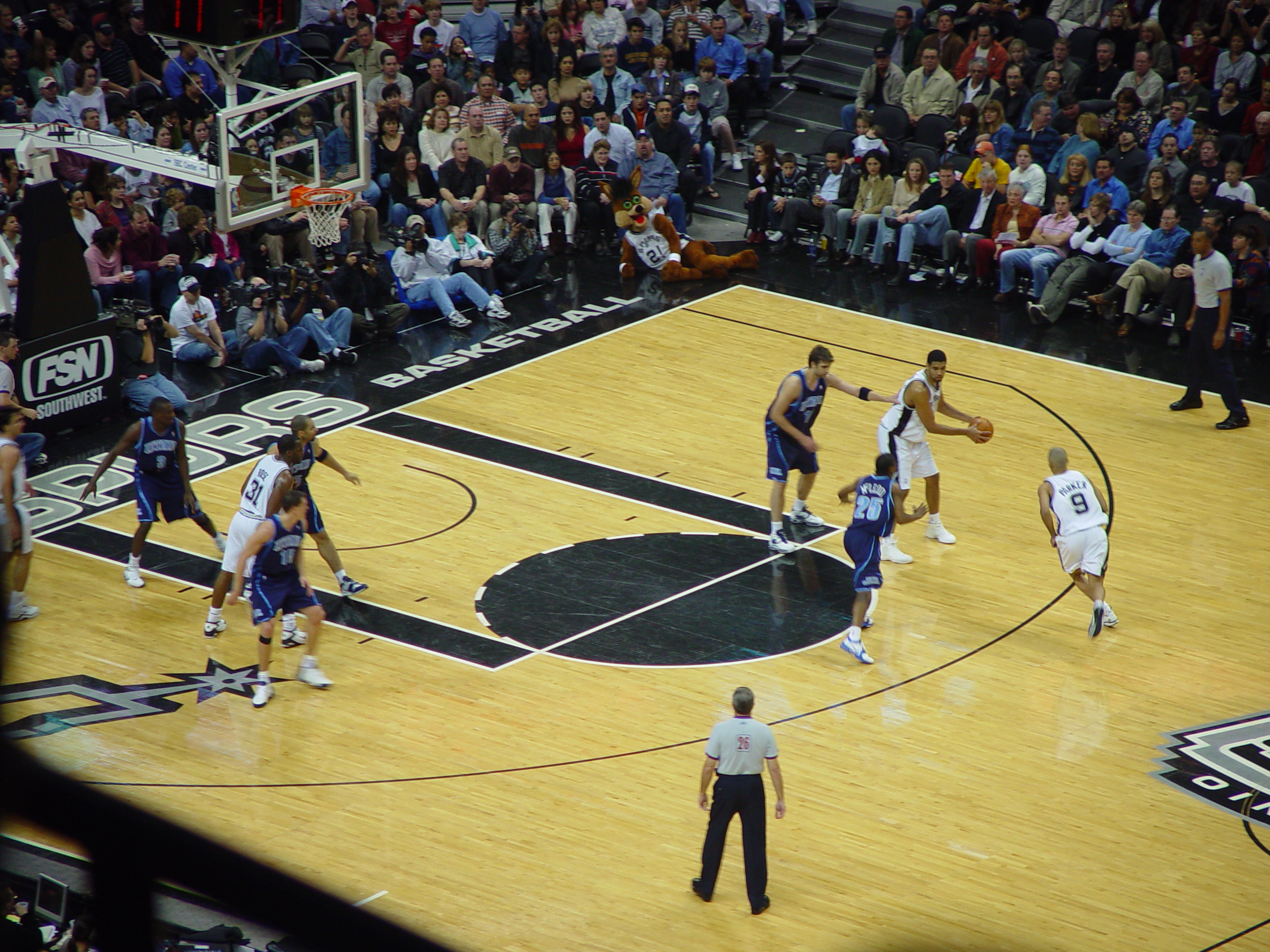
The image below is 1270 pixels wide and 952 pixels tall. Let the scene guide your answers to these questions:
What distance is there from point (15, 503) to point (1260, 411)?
12739 mm

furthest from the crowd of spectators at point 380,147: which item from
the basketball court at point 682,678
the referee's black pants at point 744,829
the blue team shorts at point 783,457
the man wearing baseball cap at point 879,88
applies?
the referee's black pants at point 744,829

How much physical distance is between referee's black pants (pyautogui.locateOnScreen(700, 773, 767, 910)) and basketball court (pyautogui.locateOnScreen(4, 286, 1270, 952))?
0.63 ft

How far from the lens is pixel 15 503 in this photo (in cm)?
1127

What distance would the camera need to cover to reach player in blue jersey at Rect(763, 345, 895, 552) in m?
12.9

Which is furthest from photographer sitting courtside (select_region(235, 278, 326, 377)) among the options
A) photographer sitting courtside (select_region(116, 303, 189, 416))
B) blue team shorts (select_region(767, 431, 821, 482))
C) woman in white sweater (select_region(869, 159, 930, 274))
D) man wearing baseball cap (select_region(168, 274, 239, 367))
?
woman in white sweater (select_region(869, 159, 930, 274))

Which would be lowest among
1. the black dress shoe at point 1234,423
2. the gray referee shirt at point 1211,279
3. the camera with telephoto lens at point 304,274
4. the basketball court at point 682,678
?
the basketball court at point 682,678

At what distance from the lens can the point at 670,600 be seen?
12.7m

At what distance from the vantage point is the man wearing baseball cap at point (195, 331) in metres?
16.4

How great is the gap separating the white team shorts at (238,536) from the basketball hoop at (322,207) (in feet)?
17.7

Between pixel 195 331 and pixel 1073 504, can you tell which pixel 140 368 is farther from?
pixel 1073 504

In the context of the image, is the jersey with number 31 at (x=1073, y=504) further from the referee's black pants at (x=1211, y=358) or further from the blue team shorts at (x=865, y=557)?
the referee's black pants at (x=1211, y=358)

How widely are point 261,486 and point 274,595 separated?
1018 millimetres

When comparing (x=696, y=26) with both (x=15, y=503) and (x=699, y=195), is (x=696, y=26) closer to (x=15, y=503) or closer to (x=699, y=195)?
(x=699, y=195)

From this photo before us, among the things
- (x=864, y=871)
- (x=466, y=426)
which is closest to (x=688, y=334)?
(x=466, y=426)
